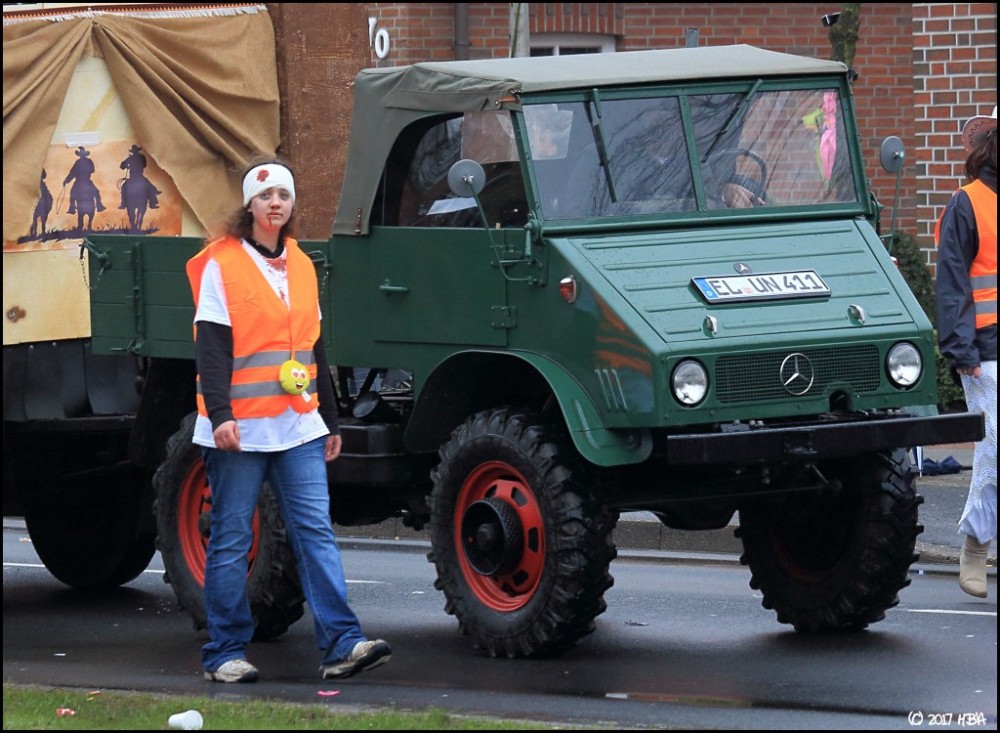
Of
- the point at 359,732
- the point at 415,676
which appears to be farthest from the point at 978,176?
the point at 359,732

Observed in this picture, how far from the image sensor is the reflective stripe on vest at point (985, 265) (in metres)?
9.45

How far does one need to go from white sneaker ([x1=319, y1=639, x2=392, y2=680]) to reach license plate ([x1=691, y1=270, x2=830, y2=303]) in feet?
6.02

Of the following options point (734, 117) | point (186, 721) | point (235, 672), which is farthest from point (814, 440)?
point (186, 721)

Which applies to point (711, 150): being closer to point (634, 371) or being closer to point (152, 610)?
point (634, 371)

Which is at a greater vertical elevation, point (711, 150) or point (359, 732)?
point (711, 150)

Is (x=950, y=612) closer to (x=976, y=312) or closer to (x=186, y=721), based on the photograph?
(x=976, y=312)

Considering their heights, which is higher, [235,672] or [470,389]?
[470,389]

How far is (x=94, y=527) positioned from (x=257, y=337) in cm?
350

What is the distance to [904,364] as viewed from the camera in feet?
28.0

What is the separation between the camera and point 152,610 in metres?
10.7

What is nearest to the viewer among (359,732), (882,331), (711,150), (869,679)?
(359,732)

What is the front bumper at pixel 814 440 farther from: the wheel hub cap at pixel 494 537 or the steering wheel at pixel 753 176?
the steering wheel at pixel 753 176

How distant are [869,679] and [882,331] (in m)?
1.41

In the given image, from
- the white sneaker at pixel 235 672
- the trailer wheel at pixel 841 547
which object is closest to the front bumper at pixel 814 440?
the trailer wheel at pixel 841 547
